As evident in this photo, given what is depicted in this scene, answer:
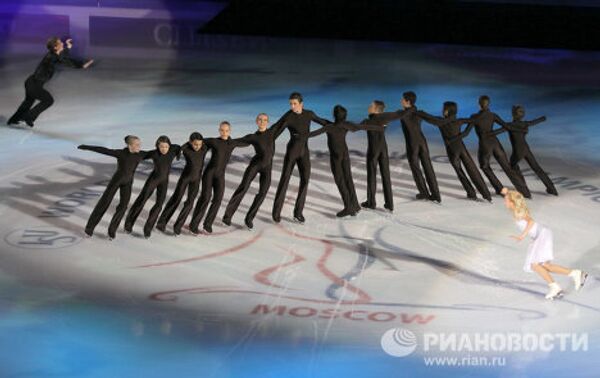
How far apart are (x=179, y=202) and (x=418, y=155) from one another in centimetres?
276

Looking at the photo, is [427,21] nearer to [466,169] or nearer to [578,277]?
[466,169]

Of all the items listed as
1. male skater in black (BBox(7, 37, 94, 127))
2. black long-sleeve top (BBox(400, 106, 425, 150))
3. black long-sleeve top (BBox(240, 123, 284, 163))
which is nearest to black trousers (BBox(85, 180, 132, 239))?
black long-sleeve top (BBox(240, 123, 284, 163))

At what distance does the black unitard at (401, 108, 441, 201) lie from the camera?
42.3 ft

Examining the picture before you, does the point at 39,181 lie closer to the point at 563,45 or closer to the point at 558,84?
the point at 558,84

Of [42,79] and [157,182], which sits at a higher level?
[42,79]

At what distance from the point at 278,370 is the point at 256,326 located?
32.2 inches

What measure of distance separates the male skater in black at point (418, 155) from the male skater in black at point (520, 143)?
30.3 inches

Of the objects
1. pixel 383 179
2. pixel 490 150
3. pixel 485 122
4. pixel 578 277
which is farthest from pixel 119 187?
Result: pixel 578 277

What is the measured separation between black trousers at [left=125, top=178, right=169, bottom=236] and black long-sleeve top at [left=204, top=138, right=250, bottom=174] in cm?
49

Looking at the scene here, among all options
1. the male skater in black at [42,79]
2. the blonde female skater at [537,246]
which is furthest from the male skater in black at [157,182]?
the male skater in black at [42,79]

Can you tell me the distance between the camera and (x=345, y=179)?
12.5 metres

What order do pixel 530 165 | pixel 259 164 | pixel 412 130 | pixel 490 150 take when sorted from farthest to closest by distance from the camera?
pixel 530 165
pixel 490 150
pixel 412 130
pixel 259 164

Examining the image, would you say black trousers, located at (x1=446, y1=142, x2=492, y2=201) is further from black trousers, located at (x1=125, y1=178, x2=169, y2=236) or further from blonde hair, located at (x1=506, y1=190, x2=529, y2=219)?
black trousers, located at (x1=125, y1=178, x2=169, y2=236)

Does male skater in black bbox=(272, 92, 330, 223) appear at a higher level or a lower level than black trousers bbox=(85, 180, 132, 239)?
higher
